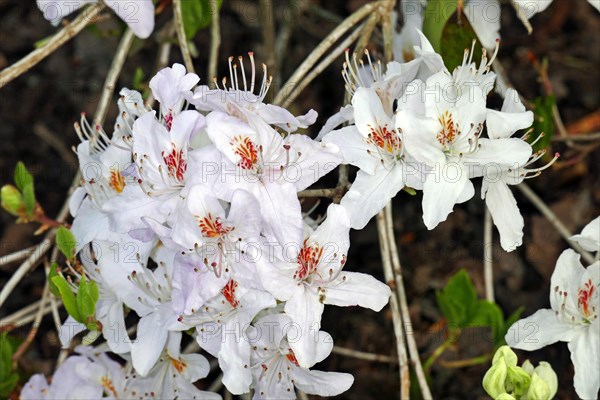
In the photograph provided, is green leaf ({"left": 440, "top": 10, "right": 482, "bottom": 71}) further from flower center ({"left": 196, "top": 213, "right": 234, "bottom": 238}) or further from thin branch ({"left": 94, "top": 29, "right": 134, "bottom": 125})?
thin branch ({"left": 94, "top": 29, "right": 134, "bottom": 125})

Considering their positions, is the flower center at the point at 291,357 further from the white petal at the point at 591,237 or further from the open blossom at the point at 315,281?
the white petal at the point at 591,237

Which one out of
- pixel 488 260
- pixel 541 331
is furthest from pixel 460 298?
pixel 541 331

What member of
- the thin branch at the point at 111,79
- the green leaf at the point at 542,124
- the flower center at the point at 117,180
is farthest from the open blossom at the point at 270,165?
the green leaf at the point at 542,124

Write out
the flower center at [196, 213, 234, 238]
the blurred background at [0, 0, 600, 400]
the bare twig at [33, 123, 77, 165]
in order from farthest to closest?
the bare twig at [33, 123, 77, 165] < the blurred background at [0, 0, 600, 400] < the flower center at [196, 213, 234, 238]

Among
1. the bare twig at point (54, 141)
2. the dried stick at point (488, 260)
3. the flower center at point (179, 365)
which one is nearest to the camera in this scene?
the flower center at point (179, 365)

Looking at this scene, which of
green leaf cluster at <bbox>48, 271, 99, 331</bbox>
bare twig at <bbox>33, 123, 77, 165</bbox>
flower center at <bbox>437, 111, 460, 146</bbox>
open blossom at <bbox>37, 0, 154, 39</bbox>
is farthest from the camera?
bare twig at <bbox>33, 123, 77, 165</bbox>

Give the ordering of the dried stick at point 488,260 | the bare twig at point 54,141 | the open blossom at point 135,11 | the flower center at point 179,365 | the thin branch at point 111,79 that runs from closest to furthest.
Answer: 1. the flower center at point 179,365
2. the open blossom at point 135,11
3. the thin branch at point 111,79
4. the dried stick at point 488,260
5. the bare twig at point 54,141

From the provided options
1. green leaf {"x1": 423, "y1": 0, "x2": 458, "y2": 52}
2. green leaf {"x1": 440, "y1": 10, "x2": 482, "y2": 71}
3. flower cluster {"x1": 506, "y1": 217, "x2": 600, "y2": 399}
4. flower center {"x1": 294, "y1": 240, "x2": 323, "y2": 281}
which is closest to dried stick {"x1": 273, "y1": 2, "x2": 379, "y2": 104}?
green leaf {"x1": 423, "y1": 0, "x2": 458, "y2": 52}
